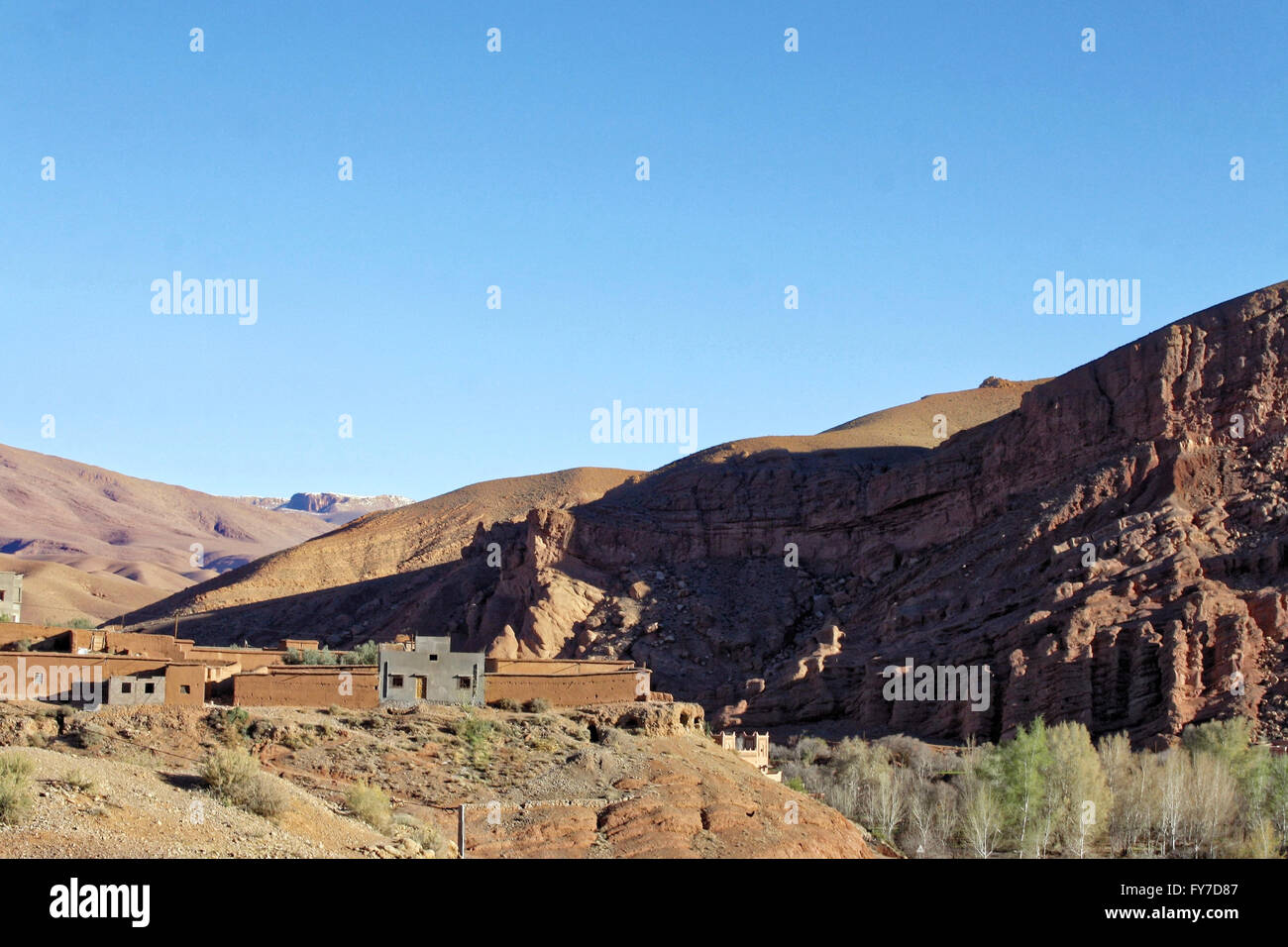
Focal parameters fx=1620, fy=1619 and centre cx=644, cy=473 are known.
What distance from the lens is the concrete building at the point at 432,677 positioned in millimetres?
35969

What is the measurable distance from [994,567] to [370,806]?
123 feet

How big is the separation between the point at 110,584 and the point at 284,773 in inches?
4316

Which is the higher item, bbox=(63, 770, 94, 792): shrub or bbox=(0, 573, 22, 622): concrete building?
bbox=(0, 573, 22, 622): concrete building

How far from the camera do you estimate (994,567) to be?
5912 cm

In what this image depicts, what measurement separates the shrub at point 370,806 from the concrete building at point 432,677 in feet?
29.5

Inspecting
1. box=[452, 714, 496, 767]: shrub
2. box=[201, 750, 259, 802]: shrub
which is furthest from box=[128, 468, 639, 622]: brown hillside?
box=[201, 750, 259, 802]: shrub

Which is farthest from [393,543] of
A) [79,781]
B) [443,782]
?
[79,781]

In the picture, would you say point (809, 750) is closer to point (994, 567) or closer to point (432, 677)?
point (994, 567)

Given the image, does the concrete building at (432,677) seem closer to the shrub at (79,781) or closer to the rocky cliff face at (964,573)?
the shrub at (79,781)

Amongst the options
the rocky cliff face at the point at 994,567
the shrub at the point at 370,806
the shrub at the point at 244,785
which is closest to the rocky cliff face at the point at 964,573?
the rocky cliff face at the point at 994,567

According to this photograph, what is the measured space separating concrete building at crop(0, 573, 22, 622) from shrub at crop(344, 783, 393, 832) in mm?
25107

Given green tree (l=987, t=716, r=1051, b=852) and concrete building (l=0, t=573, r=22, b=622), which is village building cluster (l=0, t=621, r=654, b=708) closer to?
green tree (l=987, t=716, r=1051, b=852)

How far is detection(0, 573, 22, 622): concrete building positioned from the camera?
48.2 meters
